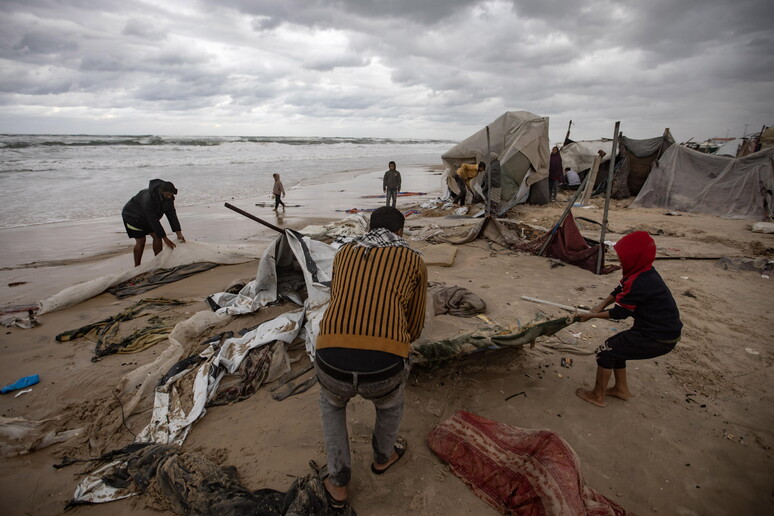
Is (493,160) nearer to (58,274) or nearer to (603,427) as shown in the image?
(603,427)

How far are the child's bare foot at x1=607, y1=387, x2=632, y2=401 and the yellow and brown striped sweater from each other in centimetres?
206

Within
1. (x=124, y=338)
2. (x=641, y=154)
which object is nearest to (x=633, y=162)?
(x=641, y=154)

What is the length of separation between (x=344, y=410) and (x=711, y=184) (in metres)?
13.1

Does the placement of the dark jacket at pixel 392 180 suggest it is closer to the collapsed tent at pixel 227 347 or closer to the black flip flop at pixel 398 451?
the collapsed tent at pixel 227 347

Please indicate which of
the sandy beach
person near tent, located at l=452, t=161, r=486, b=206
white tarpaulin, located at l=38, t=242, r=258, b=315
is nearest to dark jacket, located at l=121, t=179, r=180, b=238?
white tarpaulin, located at l=38, t=242, r=258, b=315

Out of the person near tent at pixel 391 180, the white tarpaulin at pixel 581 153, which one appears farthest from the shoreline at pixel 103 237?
the white tarpaulin at pixel 581 153

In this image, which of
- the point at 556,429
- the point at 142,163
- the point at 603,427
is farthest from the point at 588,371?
the point at 142,163

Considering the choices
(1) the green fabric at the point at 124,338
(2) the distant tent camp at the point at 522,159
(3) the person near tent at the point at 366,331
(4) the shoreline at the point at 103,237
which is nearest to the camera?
(3) the person near tent at the point at 366,331

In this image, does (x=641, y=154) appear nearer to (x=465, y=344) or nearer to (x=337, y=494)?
(x=465, y=344)

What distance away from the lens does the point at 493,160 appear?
10.3 m

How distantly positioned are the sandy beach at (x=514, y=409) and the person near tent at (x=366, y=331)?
0.50m

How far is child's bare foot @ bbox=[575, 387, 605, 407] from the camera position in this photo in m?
2.70

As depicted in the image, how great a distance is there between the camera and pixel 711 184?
1032cm

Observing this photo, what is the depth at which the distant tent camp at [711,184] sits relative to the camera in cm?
933
